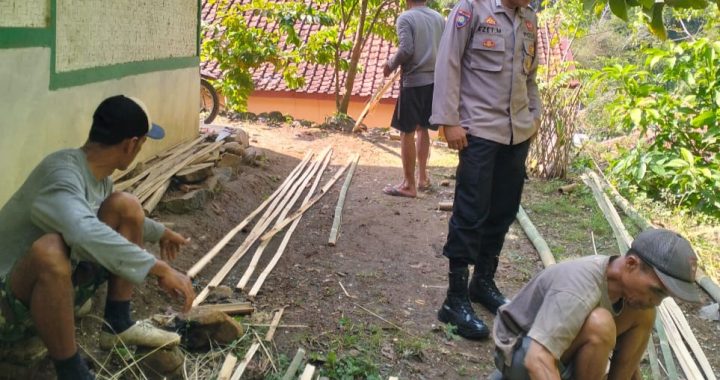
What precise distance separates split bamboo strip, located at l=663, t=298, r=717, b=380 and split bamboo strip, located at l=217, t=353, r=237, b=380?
7.86 feet

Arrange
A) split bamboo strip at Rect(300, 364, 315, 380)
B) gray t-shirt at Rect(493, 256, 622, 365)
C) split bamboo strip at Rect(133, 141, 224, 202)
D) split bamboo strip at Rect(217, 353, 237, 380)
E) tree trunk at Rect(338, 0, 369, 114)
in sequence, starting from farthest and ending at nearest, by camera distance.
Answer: tree trunk at Rect(338, 0, 369, 114) → split bamboo strip at Rect(133, 141, 224, 202) → split bamboo strip at Rect(300, 364, 315, 380) → split bamboo strip at Rect(217, 353, 237, 380) → gray t-shirt at Rect(493, 256, 622, 365)

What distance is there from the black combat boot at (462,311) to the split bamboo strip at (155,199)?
6.97 feet

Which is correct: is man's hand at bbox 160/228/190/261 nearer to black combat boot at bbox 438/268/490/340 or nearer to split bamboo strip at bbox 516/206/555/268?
black combat boot at bbox 438/268/490/340

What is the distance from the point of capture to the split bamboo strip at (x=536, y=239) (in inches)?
198

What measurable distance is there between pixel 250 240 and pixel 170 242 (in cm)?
176

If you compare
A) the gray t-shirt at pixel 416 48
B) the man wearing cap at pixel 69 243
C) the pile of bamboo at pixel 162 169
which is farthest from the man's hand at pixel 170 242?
the gray t-shirt at pixel 416 48

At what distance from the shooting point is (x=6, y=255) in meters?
2.59

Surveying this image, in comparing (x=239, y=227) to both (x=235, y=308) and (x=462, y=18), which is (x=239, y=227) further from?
(x=462, y=18)

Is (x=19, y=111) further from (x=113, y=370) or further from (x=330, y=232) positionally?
(x=330, y=232)

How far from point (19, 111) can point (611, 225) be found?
4.67 meters

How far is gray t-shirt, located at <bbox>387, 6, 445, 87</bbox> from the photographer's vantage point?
643 cm

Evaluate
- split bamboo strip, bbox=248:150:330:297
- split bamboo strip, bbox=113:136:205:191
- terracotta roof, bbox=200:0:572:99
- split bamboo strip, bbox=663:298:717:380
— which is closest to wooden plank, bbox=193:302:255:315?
split bamboo strip, bbox=248:150:330:297

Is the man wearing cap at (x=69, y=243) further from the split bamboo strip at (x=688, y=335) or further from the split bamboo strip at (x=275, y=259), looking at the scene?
the split bamboo strip at (x=688, y=335)

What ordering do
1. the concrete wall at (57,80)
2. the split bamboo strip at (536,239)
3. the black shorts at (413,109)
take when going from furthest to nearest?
the black shorts at (413,109), the split bamboo strip at (536,239), the concrete wall at (57,80)
